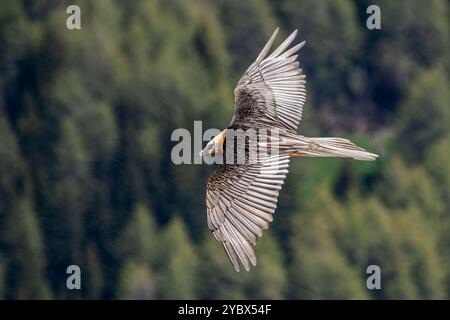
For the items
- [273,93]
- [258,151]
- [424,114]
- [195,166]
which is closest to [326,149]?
[258,151]

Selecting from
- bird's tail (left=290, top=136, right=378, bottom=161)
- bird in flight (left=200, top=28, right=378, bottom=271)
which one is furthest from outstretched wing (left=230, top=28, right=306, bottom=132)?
bird's tail (left=290, top=136, right=378, bottom=161)

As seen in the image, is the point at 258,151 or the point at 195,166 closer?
the point at 258,151

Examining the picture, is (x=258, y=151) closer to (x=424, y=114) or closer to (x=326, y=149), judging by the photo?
(x=326, y=149)

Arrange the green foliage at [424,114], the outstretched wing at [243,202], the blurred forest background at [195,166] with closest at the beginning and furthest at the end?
the outstretched wing at [243,202] < the blurred forest background at [195,166] < the green foliage at [424,114]

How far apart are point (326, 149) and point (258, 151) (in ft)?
2.77

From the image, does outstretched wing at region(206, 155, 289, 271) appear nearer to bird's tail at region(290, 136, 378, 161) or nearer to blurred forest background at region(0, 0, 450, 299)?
bird's tail at region(290, 136, 378, 161)

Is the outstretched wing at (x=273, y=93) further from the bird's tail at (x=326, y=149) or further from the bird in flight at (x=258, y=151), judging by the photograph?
the bird's tail at (x=326, y=149)

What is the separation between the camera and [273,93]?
21.5 metres

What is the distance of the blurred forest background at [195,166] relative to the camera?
53.5m

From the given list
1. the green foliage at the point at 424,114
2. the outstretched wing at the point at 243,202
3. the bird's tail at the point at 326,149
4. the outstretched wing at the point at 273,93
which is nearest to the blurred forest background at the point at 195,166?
the green foliage at the point at 424,114

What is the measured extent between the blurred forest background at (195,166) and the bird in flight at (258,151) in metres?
28.1
